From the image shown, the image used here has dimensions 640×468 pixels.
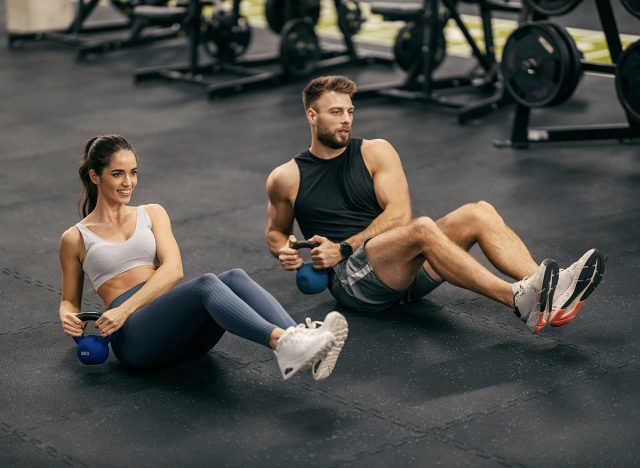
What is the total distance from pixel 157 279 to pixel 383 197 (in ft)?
2.78

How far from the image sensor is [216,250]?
14.3 ft

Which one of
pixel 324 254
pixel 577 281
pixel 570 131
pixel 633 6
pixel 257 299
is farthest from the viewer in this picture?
pixel 570 131

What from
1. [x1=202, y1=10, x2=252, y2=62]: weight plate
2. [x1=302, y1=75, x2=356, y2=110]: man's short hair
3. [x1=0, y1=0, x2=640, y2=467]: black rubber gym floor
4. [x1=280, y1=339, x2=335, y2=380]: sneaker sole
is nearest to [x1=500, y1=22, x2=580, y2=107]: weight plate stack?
[x1=0, y1=0, x2=640, y2=467]: black rubber gym floor

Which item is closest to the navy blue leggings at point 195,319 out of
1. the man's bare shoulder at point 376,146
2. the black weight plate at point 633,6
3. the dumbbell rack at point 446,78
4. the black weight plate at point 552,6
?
the man's bare shoulder at point 376,146

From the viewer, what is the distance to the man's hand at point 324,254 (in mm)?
3398

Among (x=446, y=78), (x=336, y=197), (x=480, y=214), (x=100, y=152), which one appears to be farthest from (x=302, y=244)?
(x=446, y=78)

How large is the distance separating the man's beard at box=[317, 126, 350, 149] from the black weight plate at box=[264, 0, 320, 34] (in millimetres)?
4043

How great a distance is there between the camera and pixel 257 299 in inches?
116

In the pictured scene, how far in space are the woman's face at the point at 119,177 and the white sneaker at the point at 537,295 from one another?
1125mm

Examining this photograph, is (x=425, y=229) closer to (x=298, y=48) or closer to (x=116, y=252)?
(x=116, y=252)

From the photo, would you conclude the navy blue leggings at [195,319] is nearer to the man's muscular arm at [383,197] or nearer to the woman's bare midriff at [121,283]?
the woman's bare midriff at [121,283]

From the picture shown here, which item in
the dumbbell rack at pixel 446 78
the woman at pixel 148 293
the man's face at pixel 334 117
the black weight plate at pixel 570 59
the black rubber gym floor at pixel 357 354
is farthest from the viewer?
the dumbbell rack at pixel 446 78

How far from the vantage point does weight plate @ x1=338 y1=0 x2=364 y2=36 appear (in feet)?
24.4

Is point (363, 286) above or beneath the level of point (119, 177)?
beneath
